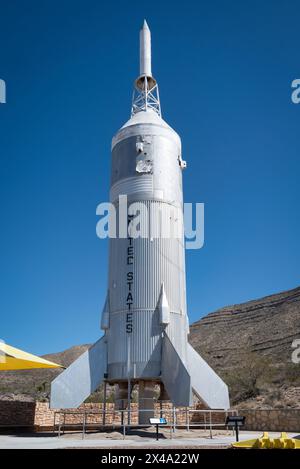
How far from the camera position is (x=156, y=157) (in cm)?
1988

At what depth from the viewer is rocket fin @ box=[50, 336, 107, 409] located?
1684 cm

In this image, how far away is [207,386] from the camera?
17.8 m

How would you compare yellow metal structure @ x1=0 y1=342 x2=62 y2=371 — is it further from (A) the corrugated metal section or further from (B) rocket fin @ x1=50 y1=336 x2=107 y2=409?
(A) the corrugated metal section

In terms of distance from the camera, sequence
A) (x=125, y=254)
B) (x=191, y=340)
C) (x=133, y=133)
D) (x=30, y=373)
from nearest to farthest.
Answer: (x=125, y=254), (x=133, y=133), (x=30, y=373), (x=191, y=340)

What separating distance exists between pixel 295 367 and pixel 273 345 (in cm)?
1511

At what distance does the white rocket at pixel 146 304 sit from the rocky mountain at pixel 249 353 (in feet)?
28.9

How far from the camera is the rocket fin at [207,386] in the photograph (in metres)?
17.5

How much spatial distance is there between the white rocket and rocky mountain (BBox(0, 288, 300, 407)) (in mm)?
8795

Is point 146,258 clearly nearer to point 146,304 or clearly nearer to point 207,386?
point 146,304

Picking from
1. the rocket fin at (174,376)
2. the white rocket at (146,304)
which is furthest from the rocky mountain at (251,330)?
the rocket fin at (174,376)
